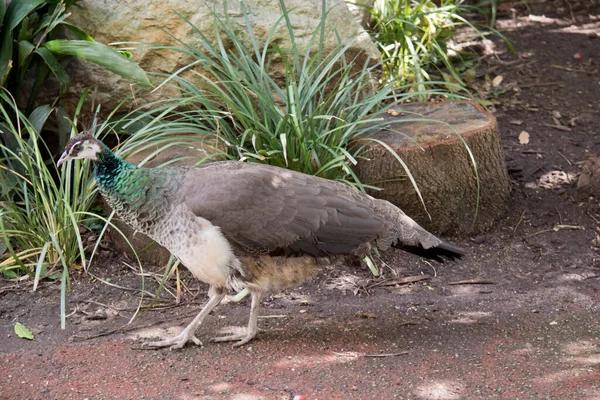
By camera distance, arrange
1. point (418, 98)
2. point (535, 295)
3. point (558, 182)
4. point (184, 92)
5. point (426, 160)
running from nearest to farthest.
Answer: point (535, 295)
point (426, 160)
point (184, 92)
point (558, 182)
point (418, 98)

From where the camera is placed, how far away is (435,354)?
4.11 meters

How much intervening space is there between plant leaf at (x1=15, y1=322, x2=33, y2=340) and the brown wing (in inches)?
52.6

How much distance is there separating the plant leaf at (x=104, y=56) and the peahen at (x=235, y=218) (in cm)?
113

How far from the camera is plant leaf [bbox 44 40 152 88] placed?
518 centimetres

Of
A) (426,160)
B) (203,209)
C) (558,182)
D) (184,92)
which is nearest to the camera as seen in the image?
(203,209)

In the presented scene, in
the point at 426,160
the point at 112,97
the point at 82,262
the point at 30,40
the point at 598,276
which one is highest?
the point at 30,40

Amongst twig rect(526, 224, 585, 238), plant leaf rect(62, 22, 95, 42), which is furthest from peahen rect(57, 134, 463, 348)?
twig rect(526, 224, 585, 238)

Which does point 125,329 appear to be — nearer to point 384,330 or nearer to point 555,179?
point 384,330

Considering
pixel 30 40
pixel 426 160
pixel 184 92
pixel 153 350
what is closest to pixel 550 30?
pixel 426 160

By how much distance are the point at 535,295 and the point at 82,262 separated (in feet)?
9.54

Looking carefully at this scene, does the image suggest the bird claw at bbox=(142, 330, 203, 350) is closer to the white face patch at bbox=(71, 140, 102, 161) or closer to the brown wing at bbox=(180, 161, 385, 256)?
the brown wing at bbox=(180, 161, 385, 256)

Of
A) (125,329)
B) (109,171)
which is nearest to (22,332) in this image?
(125,329)

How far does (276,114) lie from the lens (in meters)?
5.27

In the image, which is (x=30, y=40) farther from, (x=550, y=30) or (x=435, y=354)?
(x=550, y=30)
